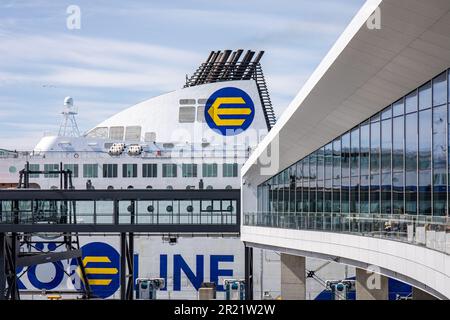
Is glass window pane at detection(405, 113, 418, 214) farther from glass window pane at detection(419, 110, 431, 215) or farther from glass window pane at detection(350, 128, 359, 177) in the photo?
glass window pane at detection(350, 128, 359, 177)

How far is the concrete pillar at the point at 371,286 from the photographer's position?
1196 inches

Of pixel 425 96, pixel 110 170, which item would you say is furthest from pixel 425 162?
pixel 110 170

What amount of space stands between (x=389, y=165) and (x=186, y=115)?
38.2 m

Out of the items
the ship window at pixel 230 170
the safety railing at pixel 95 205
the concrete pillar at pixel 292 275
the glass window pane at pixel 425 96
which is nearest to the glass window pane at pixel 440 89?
the glass window pane at pixel 425 96

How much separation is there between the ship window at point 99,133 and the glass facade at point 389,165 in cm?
3022

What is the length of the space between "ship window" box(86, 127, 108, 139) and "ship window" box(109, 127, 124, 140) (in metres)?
0.40

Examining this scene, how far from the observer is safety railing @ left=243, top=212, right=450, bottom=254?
17.2 m

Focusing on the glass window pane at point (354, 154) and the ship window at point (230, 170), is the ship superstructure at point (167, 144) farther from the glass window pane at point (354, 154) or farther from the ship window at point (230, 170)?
the glass window pane at point (354, 154)

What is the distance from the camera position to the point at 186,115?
211ft

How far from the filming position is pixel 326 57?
2444 cm

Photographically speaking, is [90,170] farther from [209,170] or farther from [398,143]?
[398,143]

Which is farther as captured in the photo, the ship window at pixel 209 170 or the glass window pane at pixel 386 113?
the ship window at pixel 209 170
